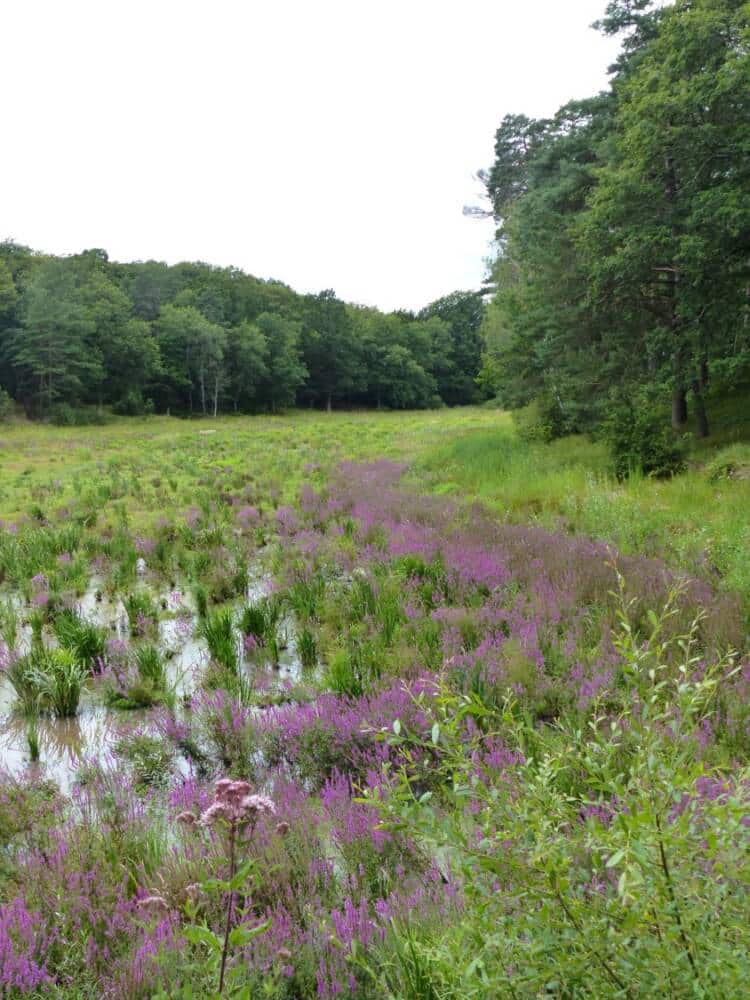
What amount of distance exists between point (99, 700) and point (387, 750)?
8.53ft

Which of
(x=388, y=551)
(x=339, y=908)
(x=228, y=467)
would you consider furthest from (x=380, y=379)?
(x=339, y=908)

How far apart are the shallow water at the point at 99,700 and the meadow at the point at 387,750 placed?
34 millimetres

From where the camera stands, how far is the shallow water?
409 centimetres

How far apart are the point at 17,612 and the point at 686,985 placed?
739cm

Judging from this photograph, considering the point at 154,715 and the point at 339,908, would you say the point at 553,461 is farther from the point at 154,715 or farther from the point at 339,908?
the point at 339,908

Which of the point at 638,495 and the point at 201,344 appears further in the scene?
the point at 201,344

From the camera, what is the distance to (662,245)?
12.8 m

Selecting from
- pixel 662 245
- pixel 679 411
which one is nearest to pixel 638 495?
pixel 662 245

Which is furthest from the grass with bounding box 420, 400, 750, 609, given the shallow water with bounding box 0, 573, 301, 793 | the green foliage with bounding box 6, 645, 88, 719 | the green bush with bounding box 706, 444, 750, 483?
the green foliage with bounding box 6, 645, 88, 719

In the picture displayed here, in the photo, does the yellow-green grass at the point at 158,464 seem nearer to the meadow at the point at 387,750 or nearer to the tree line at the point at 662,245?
the meadow at the point at 387,750

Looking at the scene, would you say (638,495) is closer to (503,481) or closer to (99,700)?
(503,481)

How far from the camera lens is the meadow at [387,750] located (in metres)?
1.49

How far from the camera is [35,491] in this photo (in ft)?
50.2

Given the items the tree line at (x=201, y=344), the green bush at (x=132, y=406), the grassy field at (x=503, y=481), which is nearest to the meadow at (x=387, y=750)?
the grassy field at (x=503, y=481)
